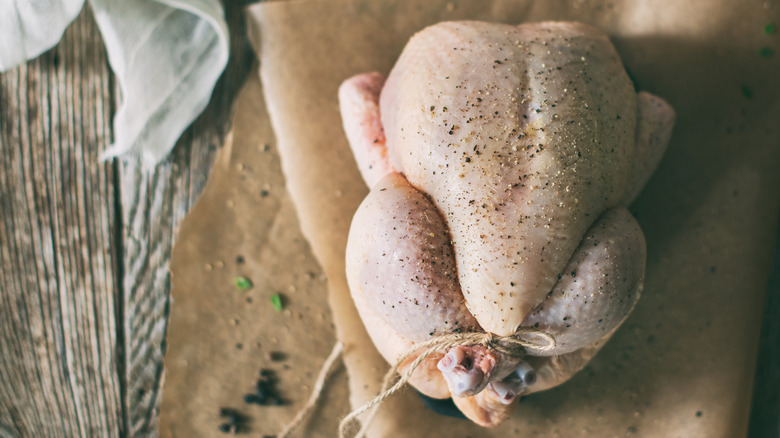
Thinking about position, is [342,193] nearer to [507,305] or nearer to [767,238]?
[507,305]

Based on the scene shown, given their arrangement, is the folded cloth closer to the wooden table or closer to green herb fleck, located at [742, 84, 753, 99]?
the wooden table

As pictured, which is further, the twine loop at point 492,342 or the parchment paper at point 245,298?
the parchment paper at point 245,298

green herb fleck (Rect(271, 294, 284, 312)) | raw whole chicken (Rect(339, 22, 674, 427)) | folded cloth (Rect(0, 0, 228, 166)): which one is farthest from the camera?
green herb fleck (Rect(271, 294, 284, 312))

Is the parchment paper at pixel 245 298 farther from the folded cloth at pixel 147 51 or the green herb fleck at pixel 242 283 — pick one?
the folded cloth at pixel 147 51

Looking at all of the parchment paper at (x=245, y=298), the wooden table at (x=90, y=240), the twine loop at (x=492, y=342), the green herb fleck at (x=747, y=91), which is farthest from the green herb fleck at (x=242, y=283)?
the green herb fleck at (x=747, y=91)

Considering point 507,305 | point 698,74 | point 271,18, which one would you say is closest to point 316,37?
point 271,18

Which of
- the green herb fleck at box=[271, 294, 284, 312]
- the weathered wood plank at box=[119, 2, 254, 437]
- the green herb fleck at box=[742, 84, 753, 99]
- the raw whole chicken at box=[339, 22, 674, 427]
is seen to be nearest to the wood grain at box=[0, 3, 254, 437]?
the weathered wood plank at box=[119, 2, 254, 437]

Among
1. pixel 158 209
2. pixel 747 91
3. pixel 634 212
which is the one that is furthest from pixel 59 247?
pixel 747 91
